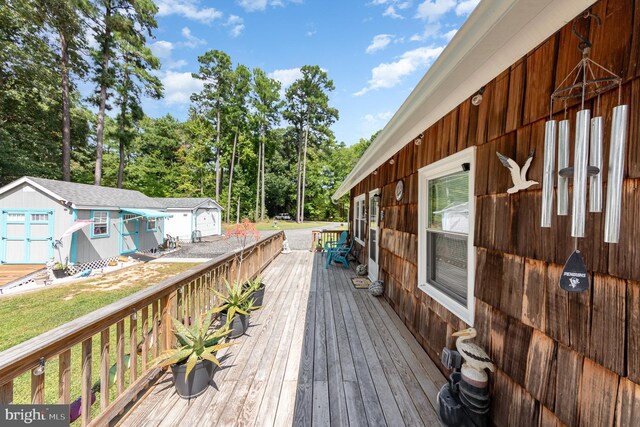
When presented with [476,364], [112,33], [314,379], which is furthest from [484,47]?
[112,33]

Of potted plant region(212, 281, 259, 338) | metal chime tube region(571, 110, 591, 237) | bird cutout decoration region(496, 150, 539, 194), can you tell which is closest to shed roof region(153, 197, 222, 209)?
potted plant region(212, 281, 259, 338)

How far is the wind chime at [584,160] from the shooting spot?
2.78ft

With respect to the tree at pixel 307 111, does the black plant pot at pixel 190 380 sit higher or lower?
lower

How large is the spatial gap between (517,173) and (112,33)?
19619 millimetres

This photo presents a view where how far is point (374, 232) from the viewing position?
5.04m

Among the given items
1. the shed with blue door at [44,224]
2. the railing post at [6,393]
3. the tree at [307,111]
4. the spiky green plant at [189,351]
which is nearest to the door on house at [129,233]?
the shed with blue door at [44,224]

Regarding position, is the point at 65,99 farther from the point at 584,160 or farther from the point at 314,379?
the point at 584,160

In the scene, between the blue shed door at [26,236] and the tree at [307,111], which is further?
the tree at [307,111]

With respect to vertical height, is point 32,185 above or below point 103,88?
below

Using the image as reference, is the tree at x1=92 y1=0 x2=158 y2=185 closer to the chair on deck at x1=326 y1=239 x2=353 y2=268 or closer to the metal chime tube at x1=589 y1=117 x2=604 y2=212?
the chair on deck at x1=326 y1=239 x2=353 y2=268

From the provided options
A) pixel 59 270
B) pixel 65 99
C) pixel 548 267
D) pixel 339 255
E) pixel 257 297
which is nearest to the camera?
pixel 548 267

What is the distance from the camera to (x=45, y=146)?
15.6m

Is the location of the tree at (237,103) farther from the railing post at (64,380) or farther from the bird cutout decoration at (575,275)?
the bird cutout decoration at (575,275)

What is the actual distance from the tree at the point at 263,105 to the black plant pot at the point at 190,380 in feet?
76.6
